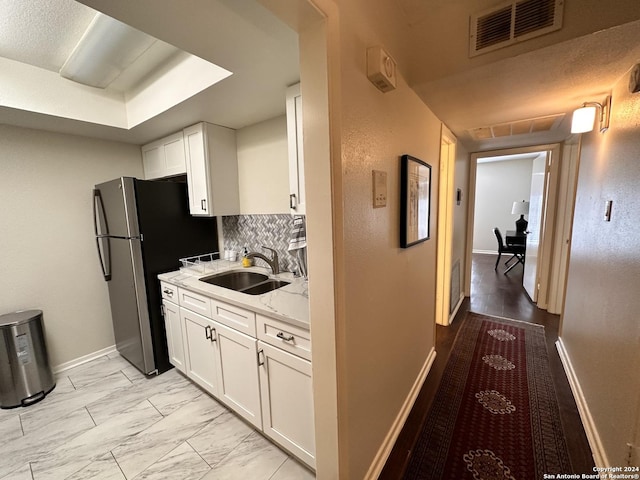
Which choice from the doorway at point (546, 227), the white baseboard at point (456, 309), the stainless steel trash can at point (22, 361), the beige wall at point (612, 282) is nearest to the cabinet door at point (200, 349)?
the stainless steel trash can at point (22, 361)

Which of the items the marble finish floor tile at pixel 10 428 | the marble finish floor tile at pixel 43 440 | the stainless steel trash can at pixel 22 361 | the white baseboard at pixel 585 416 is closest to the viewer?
the white baseboard at pixel 585 416

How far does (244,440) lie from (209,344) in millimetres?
647

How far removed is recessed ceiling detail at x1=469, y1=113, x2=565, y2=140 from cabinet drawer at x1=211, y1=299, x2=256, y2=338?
268 centimetres

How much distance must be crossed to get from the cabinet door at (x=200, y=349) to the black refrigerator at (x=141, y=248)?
0.42 meters

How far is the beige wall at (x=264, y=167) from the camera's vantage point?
2205 millimetres

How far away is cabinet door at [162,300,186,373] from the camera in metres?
2.12

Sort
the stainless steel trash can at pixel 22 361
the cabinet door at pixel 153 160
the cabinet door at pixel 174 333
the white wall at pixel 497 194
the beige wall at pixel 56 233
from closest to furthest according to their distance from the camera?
the stainless steel trash can at pixel 22 361
the cabinet door at pixel 174 333
the beige wall at pixel 56 233
the cabinet door at pixel 153 160
the white wall at pixel 497 194

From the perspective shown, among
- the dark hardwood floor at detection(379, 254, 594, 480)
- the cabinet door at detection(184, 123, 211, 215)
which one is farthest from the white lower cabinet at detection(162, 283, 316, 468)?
the cabinet door at detection(184, 123, 211, 215)

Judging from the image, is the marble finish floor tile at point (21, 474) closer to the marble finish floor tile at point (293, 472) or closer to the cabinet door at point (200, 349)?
the cabinet door at point (200, 349)

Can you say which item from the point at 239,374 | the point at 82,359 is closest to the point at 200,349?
the point at 239,374

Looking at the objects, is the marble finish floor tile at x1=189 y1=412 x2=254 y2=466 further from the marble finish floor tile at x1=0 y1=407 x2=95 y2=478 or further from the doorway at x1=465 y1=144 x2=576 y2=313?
the doorway at x1=465 y1=144 x2=576 y2=313

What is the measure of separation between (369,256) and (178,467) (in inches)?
64.9

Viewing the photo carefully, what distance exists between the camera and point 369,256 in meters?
1.19

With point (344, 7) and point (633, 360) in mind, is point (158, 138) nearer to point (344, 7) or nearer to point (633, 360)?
point (344, 7)
